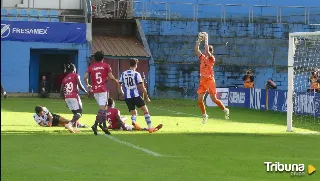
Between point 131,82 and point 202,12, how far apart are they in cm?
3467

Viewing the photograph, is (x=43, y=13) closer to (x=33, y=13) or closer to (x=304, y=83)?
(x=33, y=13)

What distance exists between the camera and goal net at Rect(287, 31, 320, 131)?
24.1 metres

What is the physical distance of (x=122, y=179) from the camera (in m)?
9.96

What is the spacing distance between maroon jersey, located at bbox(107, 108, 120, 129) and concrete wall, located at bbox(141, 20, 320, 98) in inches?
1161

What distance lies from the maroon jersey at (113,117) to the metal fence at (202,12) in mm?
31368

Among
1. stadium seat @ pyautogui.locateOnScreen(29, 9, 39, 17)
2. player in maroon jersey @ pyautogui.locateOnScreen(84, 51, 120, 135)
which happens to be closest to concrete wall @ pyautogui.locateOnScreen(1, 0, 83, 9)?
stadium seat @ pyautogui.locateOnScreen(29, 9, 39, 17)

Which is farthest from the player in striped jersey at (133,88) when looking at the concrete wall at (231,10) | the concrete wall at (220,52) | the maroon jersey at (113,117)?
the concrete wall at (231,10)

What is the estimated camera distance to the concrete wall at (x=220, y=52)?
4988cm

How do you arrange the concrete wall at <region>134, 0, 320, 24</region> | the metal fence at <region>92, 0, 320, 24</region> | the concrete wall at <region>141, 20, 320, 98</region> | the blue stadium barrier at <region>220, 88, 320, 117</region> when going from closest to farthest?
the blue stadium barrier at <region>220, 88, 320, 117</region> → the concrete wall at <region>141, 20, 320, 98</region> → the metal fence at <region>92, 0, 320, 24</region> → the concrete wall at <region>134, 0, 320, 24</region>

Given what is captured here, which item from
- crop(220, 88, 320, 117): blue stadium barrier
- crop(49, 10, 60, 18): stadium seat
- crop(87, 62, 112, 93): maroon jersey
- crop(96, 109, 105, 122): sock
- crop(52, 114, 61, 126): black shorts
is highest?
crop(49, 10, 60, 18): stadium seat

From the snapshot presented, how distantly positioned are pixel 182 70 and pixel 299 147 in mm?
33880

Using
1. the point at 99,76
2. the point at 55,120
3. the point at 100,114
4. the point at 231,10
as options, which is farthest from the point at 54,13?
the point at 100,114

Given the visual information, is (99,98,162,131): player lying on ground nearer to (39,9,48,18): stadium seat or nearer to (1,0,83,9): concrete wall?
(39,9,48,18): stadium seat

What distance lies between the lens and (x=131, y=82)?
Result: 19156 millimetres
